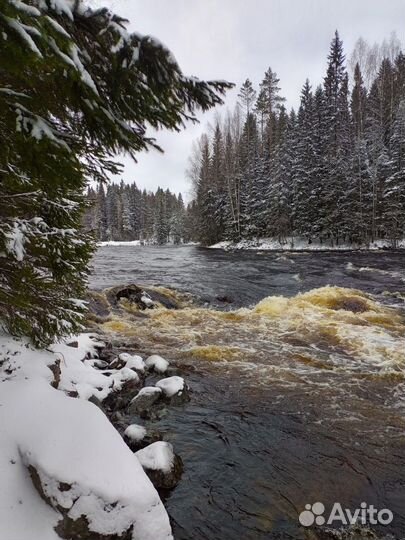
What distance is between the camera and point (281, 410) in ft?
17.4

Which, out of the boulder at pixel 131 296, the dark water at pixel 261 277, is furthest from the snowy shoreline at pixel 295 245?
the boulder at pixel 131 296

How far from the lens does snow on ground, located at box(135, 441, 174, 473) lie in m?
3.81

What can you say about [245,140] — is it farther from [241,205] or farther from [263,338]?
[263,338]

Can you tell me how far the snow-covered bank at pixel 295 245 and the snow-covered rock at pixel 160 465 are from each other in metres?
29.1

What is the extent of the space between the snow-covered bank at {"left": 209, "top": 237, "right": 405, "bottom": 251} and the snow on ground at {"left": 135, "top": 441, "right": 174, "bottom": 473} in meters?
29.1

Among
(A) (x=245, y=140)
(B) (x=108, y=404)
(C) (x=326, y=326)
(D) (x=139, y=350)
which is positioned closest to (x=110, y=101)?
(B) (x=108, y=404)

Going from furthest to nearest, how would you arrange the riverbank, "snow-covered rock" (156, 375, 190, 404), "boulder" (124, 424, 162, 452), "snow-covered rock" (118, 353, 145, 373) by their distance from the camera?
"snow-covered rock" (118, 353, 145, 373), "snow-covered rock" (156, 375, 190, 404), "boulder" (124, 424, 162, 452), the riverbank

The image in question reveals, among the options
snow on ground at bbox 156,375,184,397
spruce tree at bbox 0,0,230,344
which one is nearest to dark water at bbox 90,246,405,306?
snow on ground at bbox 156,375,184,397

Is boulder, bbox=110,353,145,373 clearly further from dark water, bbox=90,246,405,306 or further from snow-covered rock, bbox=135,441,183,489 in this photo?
dark water, bbox=90,246,405,306

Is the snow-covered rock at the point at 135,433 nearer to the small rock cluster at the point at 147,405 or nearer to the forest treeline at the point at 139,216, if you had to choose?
the small rock cluster at the point at 147,405

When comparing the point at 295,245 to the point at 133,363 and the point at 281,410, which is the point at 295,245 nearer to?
the point at 133,363

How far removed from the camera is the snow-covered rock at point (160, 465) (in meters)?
3.78

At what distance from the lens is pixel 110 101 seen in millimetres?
2588

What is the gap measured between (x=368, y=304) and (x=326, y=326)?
105 inches
